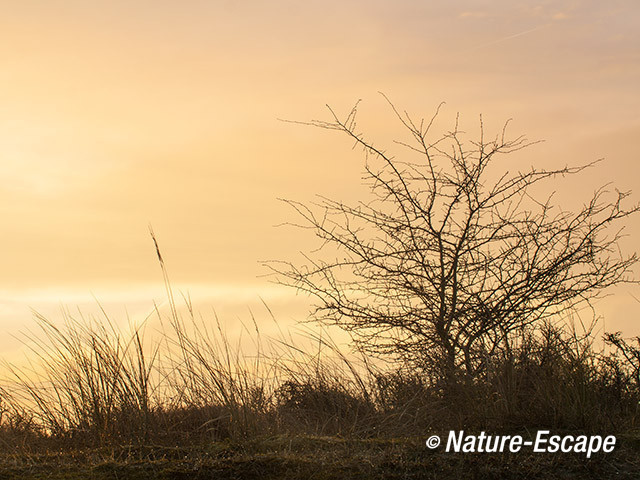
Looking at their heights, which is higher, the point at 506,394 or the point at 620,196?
the point at 620,196

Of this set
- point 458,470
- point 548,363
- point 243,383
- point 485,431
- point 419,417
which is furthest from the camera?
point 548,363

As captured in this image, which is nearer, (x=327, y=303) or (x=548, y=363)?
(x=548, y=363)

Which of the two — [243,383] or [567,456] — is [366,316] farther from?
[567,456]

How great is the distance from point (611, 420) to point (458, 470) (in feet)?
5.58

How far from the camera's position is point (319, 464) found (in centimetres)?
392

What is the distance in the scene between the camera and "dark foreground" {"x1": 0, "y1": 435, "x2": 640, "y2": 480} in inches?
151

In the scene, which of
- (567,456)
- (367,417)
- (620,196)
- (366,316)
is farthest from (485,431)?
(620,196)

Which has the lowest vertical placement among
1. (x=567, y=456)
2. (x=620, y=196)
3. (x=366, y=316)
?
(x=567, y=456)

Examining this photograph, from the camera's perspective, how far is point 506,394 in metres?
5.34

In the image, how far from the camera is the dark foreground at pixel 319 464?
384cm

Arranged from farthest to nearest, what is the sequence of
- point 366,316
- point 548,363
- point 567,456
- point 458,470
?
point 366,316 → point 548,363 → point 567,456 → point 458,470

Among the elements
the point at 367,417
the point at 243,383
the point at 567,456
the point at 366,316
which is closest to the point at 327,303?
the point at 366,316

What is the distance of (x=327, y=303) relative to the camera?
8.14 metres

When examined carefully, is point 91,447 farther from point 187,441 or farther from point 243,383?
point 243,383
